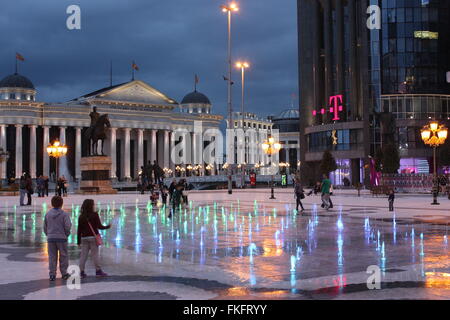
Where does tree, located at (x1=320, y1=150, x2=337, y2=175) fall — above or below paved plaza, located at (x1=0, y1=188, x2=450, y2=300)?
above

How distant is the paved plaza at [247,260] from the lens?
371 inches

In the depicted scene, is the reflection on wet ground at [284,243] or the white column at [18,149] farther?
the white column at [18,149]

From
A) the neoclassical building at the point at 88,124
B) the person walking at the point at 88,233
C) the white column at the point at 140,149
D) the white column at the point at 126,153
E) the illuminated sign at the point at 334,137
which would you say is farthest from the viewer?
the white column at the point at 140,149

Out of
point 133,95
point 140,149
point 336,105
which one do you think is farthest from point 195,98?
point 336,105

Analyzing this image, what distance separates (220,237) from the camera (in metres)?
17.7

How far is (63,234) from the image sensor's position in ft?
35.7

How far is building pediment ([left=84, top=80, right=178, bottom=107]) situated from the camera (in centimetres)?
12575

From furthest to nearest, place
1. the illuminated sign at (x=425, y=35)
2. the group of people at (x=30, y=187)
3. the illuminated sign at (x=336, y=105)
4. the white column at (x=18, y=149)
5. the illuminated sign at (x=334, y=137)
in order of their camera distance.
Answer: the white column at (x=18, y=149) < the illuminated sign at (x=334, y=137) < the illuminated sign at (x=336, y=105) < the illuminated sign at (x=425, y=35) < the group of people at (x=30, y=187)

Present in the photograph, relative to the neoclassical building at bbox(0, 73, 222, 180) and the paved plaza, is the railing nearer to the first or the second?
the paved plaza

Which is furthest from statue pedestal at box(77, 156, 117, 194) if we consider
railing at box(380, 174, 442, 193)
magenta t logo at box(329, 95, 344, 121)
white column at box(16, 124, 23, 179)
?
white column at box(16, 124, 23, 179)

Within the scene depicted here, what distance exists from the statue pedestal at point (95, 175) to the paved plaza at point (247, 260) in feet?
97.8

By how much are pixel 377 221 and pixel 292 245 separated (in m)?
8.32

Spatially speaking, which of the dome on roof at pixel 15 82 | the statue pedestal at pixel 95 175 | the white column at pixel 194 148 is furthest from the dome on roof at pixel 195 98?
the statue pedestal at pixel 95 175

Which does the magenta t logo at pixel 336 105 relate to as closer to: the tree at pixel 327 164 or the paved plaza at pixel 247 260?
the tree at pixel 327 164
